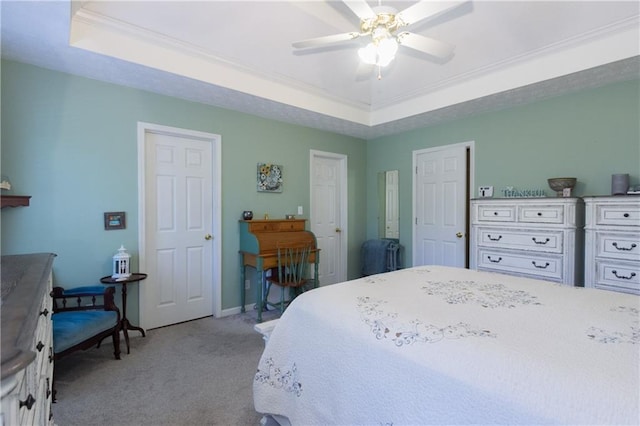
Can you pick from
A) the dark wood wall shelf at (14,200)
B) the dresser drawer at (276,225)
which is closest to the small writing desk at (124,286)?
the dark wood wall shelf at (14,200)

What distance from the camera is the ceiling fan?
5.94 ft

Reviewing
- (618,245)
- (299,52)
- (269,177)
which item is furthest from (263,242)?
(618,245)

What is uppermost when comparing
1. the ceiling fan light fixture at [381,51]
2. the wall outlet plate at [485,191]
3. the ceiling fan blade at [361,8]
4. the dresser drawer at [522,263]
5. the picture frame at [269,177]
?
the ceiling fan blade at [361,8]

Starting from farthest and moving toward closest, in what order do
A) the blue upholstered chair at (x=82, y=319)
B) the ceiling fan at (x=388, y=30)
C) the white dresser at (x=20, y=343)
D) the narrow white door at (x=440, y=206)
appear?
the narrow white door at (x=440, y=206) → the blue upholstered chair at (x=82, y=319) → the ceiling fan at (x=388, y=30) → the white dresser at (x=20, y=343)

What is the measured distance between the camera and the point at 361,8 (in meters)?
1.88

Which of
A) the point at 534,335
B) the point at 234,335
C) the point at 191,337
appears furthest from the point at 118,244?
the point at 534,335

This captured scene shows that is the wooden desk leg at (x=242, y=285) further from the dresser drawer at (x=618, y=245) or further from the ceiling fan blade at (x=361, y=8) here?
the dresser drawer at (x=618, y=245)

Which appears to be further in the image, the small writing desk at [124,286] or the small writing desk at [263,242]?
the small writing desk at [263,242]

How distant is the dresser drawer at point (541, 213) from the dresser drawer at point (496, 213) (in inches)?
2.8

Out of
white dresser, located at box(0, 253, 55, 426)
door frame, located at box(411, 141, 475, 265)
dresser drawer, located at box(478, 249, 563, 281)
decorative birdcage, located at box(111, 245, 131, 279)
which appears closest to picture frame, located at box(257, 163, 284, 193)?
decorative birdcage, located at box(111, 245, 131, 279)

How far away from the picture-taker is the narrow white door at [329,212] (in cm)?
455

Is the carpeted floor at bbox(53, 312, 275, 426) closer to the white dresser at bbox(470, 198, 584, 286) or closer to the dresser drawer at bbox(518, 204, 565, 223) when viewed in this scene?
the white dresser at bbox(470, 198, 584, 286)

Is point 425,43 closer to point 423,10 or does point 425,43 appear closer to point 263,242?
point 423,10

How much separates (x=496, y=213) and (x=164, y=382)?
330cm
